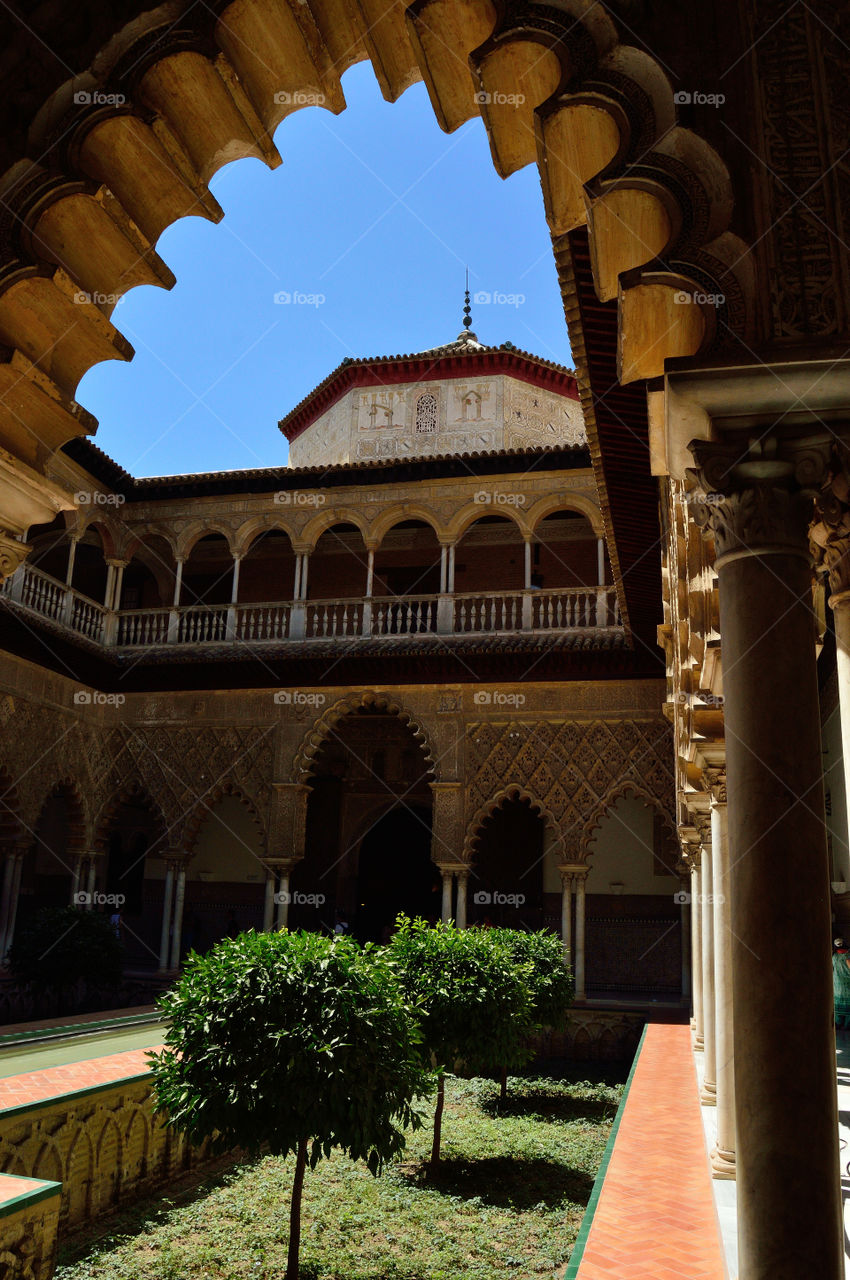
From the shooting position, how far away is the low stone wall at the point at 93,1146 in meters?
6.01

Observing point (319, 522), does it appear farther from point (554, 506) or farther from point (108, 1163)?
point (108, 1163)

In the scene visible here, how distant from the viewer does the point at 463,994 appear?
8.61 m

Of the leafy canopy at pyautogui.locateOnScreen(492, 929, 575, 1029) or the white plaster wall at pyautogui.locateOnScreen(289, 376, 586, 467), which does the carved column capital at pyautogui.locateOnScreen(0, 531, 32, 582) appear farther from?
the white plaster wall at pyautogui.locateOnScreen(289, 376, 586, 467)

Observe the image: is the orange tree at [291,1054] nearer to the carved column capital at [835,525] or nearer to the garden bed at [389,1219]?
the garden bed at [389,1219]

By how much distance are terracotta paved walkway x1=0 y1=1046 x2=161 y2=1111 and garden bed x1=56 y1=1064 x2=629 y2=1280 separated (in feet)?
2.86

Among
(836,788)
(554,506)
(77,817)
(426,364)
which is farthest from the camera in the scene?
(426,364)

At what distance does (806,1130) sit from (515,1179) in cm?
613

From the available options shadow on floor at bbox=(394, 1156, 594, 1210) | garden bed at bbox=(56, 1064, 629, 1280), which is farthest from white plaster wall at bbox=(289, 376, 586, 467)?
shadow on floor at bbox=(394, 1156, 594, 1210)

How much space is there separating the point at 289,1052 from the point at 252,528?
41.3 feet

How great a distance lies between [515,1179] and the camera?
25.9ft

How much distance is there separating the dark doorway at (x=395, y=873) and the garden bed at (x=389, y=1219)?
375 inches

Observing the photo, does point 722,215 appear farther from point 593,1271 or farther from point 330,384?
point 330,384

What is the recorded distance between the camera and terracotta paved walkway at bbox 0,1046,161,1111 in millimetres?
6496

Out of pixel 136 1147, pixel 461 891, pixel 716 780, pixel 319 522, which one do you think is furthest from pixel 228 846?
pixel 716 780
